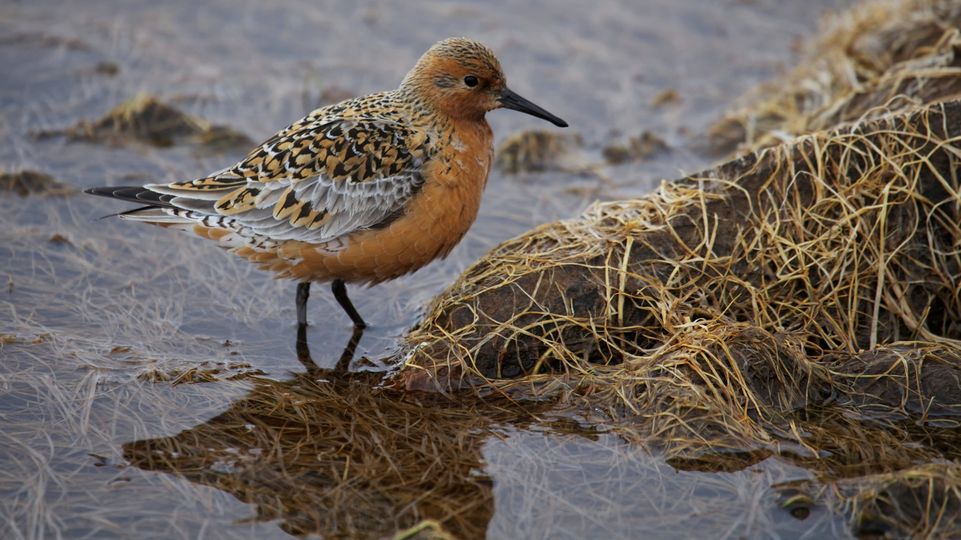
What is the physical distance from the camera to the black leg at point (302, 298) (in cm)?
672

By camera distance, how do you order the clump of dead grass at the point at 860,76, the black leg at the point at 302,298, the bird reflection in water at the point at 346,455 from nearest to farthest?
1. the bird reflection in water at the point at 346,455
2. the black leg at the point at 302,298
3. the clump of dead grass at the point at 860,76

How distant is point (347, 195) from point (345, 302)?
858 mm

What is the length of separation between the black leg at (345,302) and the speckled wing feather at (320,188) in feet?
1.56

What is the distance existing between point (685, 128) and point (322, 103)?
11.8ft

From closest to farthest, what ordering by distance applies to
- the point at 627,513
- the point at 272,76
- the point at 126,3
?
1. the point at 627,513
2. the point at 272,76
3. the point at 126,3

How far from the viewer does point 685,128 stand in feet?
33.3

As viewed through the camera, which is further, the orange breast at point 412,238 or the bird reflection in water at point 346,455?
the orange breast at point 412,238

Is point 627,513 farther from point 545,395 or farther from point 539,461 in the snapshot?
point 545,395

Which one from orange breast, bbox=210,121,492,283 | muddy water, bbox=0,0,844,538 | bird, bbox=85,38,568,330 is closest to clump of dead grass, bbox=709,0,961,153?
muddy water, bbox=0,0,844,538

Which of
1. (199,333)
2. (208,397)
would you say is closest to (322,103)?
(199,333)

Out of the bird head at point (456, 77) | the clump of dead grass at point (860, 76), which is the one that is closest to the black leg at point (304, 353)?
the bird head at point (456, 77)

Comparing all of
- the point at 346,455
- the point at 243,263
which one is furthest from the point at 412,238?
the point at 243,263

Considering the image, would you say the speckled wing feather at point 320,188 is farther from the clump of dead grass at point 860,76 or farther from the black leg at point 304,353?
the clump of dead grass at point 860,76

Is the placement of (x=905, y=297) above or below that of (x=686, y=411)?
above
